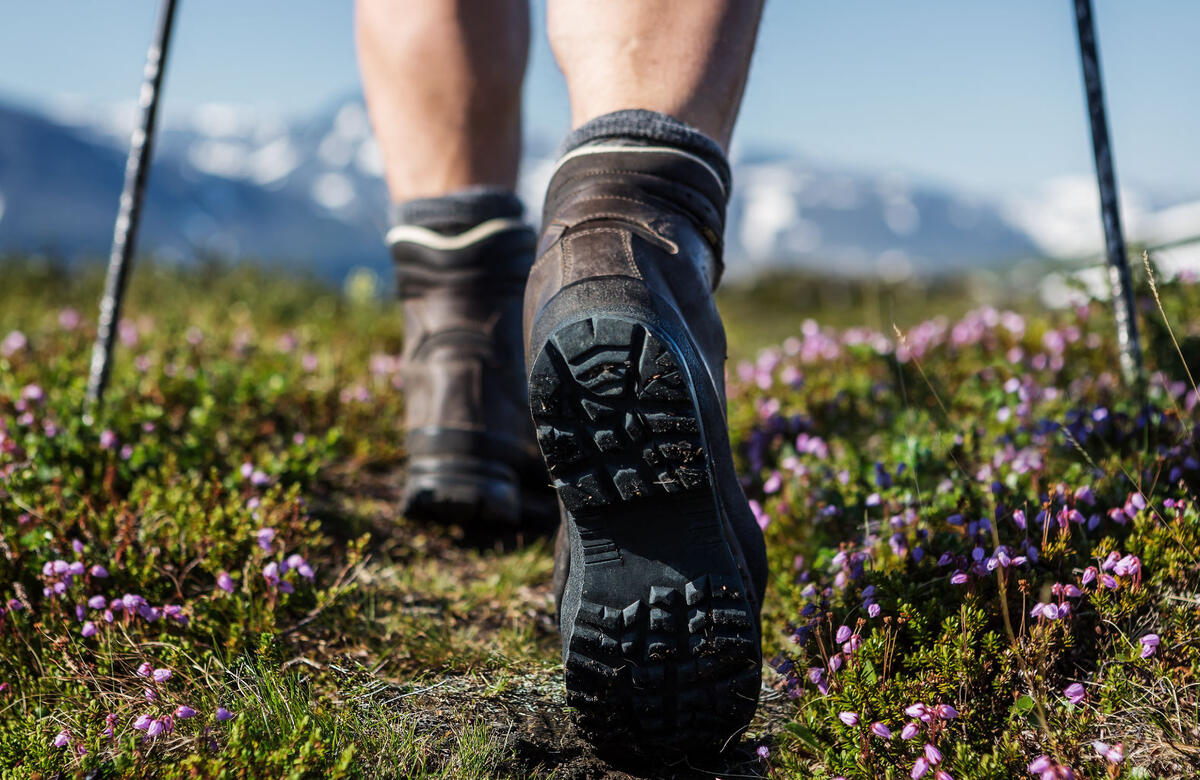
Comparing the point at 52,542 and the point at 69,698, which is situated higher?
the point at 52,542

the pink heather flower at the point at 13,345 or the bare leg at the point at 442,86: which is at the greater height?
the bare leg at the point at 442,86

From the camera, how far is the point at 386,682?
1814 millimetres

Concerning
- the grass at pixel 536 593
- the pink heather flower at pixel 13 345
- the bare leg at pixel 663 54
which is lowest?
the grass at pixel 536 593

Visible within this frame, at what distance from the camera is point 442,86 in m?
2.65

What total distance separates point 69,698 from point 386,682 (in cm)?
60

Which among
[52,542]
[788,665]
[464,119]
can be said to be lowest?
[788,665]

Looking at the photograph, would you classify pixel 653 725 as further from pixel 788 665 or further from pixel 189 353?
pixel 189 353

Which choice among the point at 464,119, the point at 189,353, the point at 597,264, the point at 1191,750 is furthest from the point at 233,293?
the point at 1191,750

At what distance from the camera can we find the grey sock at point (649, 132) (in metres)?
1.79

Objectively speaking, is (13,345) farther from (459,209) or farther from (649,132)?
(649,132)

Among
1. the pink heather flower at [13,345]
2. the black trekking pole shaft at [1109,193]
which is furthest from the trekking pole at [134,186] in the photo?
the black trekking pole shaft at [1109,193]

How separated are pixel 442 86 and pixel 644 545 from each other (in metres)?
1.74

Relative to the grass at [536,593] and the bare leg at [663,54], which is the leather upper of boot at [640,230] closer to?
the bare leg at [663,54]

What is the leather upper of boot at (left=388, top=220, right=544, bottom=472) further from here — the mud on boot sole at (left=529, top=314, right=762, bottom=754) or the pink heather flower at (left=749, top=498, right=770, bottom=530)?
the mud on boot sole at (left=529, top=314, right=762, bottom=754)
